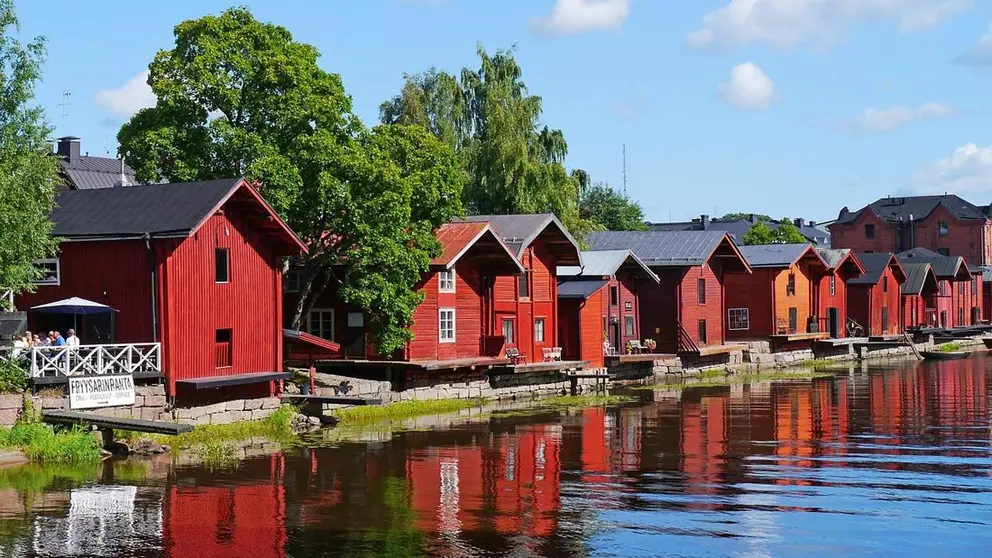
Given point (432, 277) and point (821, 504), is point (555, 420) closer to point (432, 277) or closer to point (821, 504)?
point (432, 277)

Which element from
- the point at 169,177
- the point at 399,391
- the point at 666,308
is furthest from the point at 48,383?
the point at 666,308

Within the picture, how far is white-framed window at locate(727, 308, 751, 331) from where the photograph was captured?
277 ft

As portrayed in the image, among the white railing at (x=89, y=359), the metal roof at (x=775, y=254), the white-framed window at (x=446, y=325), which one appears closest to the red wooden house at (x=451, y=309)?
the white-framed window at (x=446, y=325)

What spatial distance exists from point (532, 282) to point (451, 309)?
6.54 metres

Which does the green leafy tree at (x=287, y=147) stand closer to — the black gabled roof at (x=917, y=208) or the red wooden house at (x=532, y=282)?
the red wooden house at (x=532, y=282)

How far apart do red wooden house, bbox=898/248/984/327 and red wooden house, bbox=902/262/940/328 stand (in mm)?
1386

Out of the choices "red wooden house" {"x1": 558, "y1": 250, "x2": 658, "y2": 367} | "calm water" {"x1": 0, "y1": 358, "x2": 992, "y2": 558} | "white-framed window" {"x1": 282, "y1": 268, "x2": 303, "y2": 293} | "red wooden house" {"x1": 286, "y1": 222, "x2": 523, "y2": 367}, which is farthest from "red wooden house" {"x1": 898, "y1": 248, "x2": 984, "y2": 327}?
"white-framed window" {"x1": 282, "y1": 268, "x2": 303, "y2": 293}

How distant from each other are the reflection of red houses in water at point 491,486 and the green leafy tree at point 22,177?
1241 centimetres

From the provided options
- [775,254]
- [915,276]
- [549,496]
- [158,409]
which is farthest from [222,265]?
[915,276]

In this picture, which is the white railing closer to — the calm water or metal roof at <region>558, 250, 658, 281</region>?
the calm water

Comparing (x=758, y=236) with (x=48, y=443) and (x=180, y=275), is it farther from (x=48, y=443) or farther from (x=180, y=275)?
(x=48, y=443)

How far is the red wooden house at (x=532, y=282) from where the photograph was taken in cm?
5728

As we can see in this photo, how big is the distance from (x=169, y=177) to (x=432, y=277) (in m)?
11.6

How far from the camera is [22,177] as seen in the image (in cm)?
3794
